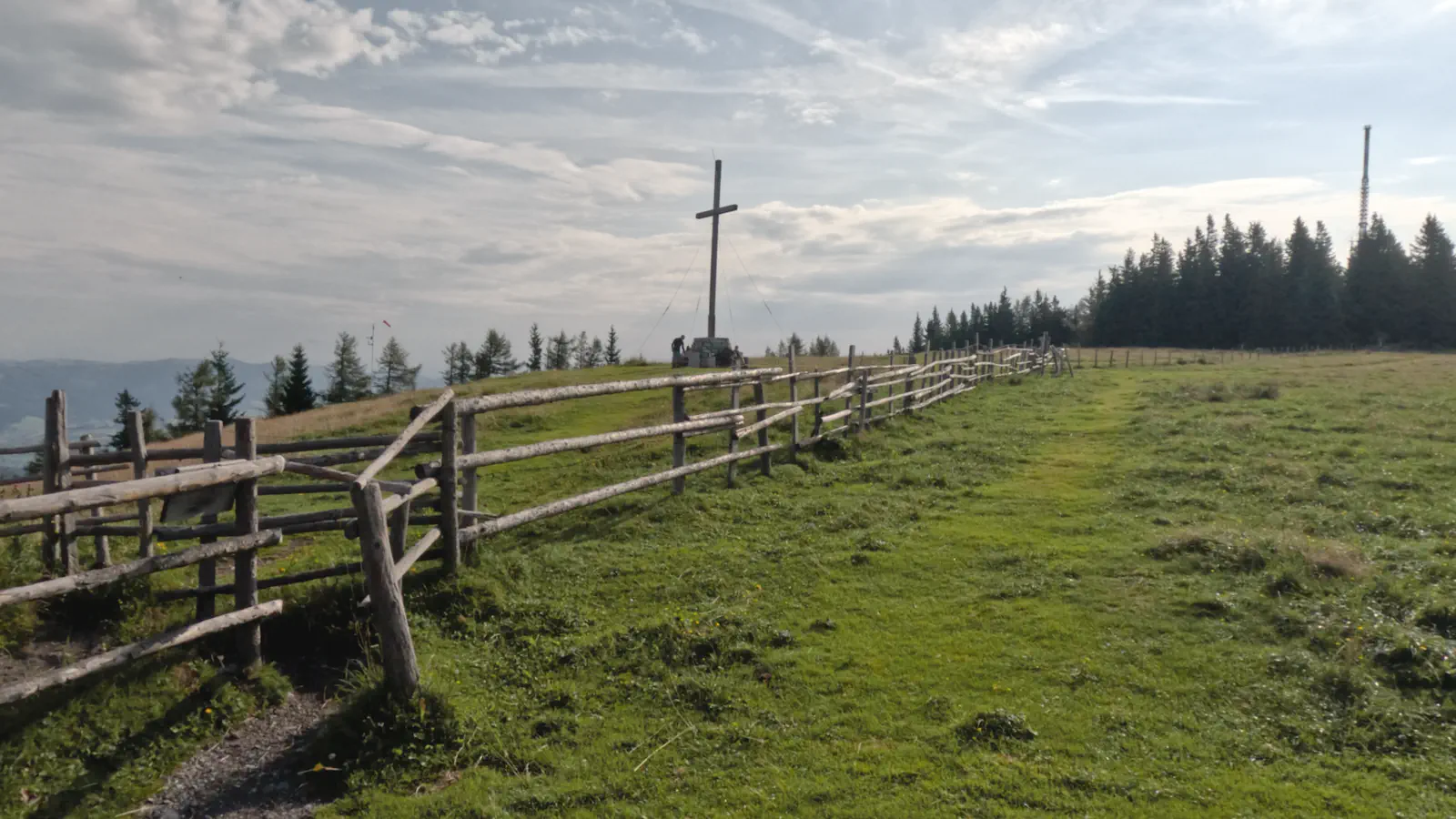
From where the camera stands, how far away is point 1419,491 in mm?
10039

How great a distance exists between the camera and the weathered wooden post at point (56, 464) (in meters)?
8.60

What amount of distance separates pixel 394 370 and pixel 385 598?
3886 inches

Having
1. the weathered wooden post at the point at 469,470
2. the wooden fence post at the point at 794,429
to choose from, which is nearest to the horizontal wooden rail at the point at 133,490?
the weathered wooden post at the point at 469,470

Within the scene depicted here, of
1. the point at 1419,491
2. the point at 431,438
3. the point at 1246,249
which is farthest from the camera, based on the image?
the point at 1246,249

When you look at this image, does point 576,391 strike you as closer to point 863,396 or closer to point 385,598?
point 385,598

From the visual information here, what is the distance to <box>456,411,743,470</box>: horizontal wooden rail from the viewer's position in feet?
23.1

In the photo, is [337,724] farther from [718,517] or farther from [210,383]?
[210,383]

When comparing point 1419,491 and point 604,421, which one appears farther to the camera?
point 604,421

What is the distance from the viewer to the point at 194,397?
224 ft

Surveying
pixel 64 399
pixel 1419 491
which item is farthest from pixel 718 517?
pixel 1419 491

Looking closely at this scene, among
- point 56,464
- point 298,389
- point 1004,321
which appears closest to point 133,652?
point 56,464

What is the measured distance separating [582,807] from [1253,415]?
56.1 ft

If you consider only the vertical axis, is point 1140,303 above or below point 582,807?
above

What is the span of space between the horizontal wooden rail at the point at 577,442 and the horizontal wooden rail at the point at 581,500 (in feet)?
1.48
